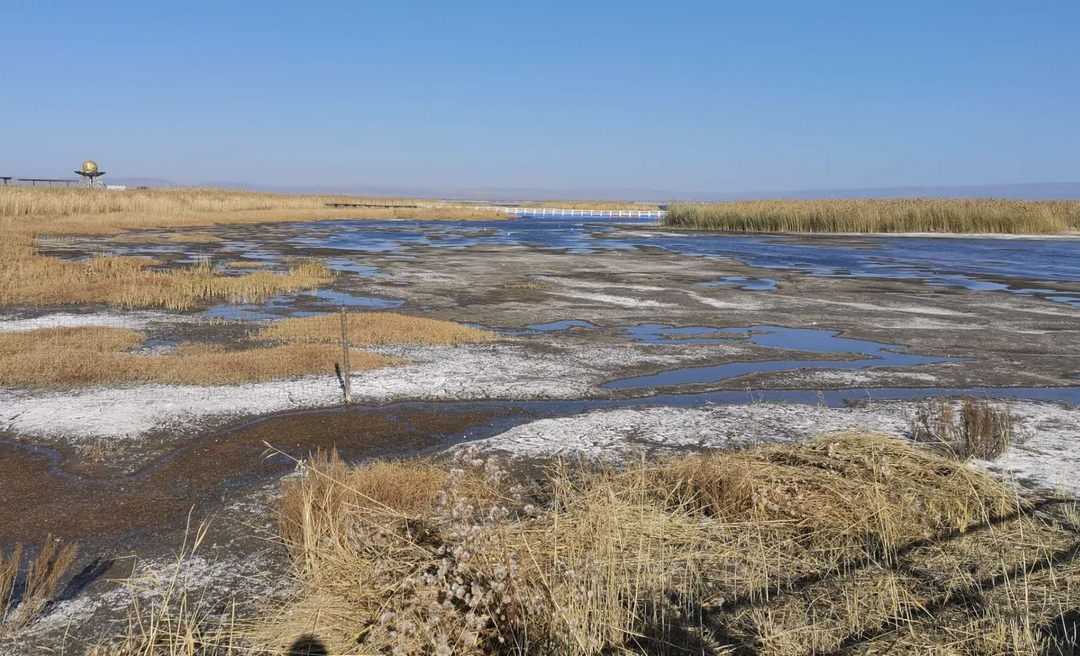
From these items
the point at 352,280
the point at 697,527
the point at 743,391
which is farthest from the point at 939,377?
the point at 352,280

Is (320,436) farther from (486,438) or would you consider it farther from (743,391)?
(743,391)

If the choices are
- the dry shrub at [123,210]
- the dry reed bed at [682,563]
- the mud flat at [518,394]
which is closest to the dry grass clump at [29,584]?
the mud flat at [518,394]

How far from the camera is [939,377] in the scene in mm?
11594

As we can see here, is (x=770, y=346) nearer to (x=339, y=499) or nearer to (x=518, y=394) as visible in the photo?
(x=518, y=394)

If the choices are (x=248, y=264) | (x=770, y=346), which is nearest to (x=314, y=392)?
(x=770, y=346)

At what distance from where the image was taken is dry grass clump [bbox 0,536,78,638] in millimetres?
4785

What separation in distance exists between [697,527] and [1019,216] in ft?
150

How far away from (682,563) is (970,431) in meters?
3.83

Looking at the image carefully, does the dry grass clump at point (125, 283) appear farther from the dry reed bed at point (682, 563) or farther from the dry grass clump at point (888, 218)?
the dry grass clump at point (888, 218)

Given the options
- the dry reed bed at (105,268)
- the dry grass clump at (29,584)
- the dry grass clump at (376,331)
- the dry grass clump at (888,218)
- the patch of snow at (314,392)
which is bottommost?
the dry grass clump at (29,584)

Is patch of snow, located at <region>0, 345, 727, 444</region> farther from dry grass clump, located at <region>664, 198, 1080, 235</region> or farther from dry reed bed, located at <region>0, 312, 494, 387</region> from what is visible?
dry grass clump, located at <region>664, 198, 1080, 235</region>

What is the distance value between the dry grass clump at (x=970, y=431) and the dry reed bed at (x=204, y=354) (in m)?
6.65

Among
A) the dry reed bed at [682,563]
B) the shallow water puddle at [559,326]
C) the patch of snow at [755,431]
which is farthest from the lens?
the shallow water puddle at [559,326]

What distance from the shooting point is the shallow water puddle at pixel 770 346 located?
11477mm
